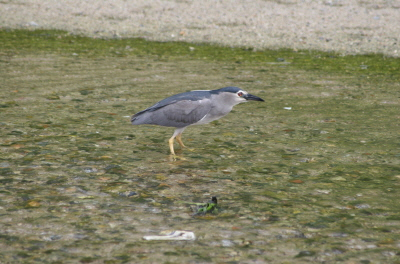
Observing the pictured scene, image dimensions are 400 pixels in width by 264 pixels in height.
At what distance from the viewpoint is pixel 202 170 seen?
7.69 meters

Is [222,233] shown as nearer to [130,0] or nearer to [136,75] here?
[136,75]

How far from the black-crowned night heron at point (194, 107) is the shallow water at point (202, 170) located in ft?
1.55

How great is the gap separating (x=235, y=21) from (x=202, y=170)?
13164mm

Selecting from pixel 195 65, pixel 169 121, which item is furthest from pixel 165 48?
pixel 169 121

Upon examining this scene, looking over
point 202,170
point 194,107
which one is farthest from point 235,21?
point 202,170

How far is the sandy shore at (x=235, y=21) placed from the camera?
58.7 ft

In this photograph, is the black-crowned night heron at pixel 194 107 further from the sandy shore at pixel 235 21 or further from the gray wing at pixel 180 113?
the sandy shore at pixel 235 21

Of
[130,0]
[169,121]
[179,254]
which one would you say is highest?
[130,0]

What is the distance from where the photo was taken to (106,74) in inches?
538

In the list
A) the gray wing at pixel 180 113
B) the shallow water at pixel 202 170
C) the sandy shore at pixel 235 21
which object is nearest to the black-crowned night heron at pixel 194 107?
the gray wing at pixel 180 113

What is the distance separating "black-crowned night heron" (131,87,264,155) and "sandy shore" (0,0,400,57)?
929 centimetres

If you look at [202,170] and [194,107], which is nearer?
[202,170]

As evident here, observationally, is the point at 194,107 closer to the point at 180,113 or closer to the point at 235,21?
the point at 180,113

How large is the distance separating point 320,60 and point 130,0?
9.40m
